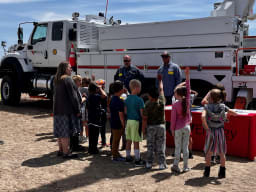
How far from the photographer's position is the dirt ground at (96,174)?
4316 millimetres

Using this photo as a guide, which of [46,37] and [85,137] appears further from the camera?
[46,37]

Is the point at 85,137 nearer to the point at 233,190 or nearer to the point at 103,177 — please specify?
the point at 103,177

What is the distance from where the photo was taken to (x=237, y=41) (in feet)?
25.3

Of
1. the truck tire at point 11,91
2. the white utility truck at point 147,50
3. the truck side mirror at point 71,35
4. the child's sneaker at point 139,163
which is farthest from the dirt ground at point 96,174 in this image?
the truck tire at point 11,91

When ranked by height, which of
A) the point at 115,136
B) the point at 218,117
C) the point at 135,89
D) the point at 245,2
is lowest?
the point at 115,136

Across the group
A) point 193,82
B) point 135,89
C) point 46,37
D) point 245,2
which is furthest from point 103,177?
point 46,37

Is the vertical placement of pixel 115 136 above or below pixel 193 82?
below

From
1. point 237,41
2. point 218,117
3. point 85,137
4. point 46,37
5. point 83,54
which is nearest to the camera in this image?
point 218,117

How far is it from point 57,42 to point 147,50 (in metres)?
3.72

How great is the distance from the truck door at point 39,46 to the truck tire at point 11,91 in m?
1.10

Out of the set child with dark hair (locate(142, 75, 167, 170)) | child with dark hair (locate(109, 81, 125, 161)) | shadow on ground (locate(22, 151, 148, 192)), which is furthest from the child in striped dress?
child with dark hair (locate(109, 81, 125, 161))

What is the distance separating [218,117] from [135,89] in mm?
1362

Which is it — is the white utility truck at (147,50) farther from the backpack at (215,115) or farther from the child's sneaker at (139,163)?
the child's sneaker at (139,163)

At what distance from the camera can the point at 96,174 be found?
4.84m
